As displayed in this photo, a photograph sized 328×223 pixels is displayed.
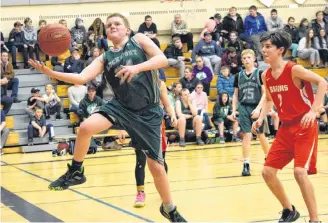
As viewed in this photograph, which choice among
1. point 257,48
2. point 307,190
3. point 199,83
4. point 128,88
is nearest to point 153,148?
point 128,88

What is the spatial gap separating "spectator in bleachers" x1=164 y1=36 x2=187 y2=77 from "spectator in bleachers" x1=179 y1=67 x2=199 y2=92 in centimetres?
136

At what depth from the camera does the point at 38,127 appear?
1647 cm

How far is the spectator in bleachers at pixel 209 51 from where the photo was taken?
19922 mm

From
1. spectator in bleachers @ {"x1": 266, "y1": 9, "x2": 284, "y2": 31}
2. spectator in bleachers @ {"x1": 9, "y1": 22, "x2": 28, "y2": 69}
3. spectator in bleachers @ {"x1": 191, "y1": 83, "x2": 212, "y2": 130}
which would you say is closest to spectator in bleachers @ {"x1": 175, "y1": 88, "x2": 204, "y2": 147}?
spectator in bleachers @ {"x1": 191, "y1": 83, "x2": 212, "y2": 130}

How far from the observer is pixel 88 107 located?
16.3 m

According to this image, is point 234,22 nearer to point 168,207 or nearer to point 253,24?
point 253,24

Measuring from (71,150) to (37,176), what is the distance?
4161 millimetres

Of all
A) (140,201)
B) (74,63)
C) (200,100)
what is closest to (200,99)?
(200,100)

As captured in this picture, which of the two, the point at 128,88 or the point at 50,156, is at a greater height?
the point at 128,88

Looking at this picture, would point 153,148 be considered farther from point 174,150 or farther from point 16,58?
point 16,58

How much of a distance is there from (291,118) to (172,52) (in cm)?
1410

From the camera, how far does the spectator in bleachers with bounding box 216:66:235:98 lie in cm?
1838

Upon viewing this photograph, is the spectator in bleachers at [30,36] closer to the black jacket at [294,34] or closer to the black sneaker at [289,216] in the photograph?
the black jacket at [294,34]

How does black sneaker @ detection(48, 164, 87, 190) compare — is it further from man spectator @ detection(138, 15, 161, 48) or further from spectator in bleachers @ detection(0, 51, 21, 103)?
man spectator @ detection(138, 15, 161, 48)
